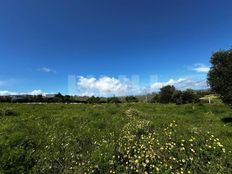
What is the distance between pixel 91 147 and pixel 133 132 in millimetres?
1879

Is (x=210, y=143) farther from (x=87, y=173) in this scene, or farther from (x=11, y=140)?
(x=11, y=140)

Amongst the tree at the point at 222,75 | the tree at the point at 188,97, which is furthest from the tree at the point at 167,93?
the tree at the point at 222,75

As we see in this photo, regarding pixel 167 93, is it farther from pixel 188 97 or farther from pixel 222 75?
pixel 222 75

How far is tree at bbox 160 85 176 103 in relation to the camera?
1916 inches

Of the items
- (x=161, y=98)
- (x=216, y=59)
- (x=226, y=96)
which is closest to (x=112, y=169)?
(x=226, y=96)

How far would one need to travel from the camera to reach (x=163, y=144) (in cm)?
664

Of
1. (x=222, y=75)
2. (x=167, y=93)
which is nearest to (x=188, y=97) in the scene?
(x=167, y=93)

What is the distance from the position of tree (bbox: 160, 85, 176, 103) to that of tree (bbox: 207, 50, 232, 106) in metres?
30.3

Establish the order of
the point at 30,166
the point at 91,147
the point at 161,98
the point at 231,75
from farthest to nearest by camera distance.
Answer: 1. the point at 161,98
2. the point at 231,75
3. the point at 91,147
4. the point at 30,166

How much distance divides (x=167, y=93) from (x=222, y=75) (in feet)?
106

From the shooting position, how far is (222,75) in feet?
57.2

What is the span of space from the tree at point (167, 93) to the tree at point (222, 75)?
30293mm

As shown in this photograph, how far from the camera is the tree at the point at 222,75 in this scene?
16.9 m

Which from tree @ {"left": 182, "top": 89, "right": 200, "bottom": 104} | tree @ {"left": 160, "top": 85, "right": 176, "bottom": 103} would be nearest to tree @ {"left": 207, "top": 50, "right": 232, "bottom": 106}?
tree @ {"left": 182, "top": 89, "right": 200, "bottom": 104}
